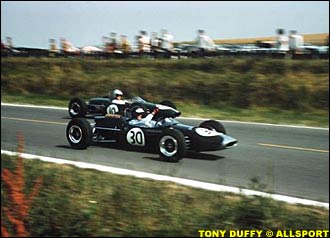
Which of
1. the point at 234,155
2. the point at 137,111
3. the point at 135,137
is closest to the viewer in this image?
the point at 137,111

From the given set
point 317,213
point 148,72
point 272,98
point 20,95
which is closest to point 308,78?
point 272,98

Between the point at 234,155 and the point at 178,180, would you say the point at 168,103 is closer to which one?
the point at 234,155

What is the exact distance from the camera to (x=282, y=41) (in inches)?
171

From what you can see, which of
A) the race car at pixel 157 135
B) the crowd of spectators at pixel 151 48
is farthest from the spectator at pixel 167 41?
the race car at pixel 157 135

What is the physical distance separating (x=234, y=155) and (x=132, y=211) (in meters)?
1.37

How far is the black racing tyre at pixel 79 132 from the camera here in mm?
4520

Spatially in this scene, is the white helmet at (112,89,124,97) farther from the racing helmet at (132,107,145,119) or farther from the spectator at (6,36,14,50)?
the spectator at (6,36,14,50)

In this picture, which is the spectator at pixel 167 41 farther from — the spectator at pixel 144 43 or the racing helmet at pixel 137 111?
the racing helmet at pixel 137 111

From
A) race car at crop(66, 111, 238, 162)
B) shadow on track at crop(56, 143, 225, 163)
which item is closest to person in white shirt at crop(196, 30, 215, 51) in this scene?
race car at crop(66, 111, 238, 162)

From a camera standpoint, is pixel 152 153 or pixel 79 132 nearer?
pixel 79 132

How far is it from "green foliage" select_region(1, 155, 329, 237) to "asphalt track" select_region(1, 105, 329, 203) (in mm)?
245

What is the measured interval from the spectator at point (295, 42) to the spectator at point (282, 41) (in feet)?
0.12

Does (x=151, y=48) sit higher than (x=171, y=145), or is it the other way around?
(x=151, y=48)

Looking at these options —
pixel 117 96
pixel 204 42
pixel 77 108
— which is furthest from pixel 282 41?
pixel 77 108
